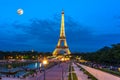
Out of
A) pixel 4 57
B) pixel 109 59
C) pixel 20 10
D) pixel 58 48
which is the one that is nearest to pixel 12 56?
pixel 4 57

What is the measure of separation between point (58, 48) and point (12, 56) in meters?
36.6

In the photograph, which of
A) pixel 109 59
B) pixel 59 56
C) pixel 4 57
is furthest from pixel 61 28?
pixel 109 59

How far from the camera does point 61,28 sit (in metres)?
122

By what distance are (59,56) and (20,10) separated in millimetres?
120568

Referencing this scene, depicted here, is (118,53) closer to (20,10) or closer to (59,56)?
(20,10)

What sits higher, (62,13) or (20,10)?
(62,13)

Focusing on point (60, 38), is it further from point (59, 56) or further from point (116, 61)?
point (116, 61)

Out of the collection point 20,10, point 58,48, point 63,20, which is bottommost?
point 20,10

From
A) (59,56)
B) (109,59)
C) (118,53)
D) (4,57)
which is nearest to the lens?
(118,53)

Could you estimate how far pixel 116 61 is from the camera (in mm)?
65188

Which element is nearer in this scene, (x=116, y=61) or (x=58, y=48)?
(x=116, y=61)

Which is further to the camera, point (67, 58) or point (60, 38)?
point (67, 58)

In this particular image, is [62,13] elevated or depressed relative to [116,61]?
elevated

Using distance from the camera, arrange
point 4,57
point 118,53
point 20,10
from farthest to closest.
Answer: point 4,57
point 118,53
point 20,10
